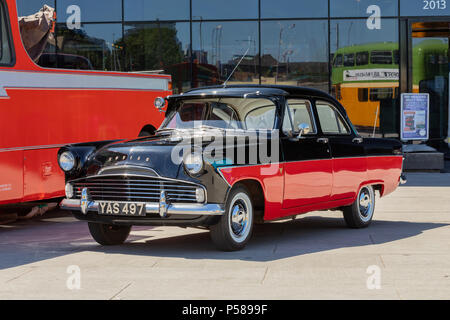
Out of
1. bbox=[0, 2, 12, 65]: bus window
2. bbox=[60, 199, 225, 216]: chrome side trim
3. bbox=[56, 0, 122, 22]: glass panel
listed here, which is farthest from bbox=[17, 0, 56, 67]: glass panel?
bbox=[56, 0, 122, 22]: glass panel

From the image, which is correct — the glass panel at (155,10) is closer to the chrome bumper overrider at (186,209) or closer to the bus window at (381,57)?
the bus window at (381,57)

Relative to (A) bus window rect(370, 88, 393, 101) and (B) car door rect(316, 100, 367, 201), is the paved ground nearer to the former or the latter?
(B) car door rect(316, 100, 367, 201)

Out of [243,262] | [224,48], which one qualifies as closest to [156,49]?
[224,48]

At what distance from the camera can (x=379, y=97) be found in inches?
806

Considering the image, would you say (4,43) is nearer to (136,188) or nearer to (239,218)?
(136,188)

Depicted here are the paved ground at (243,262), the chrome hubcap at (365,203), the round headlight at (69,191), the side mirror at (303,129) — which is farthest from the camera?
the chrome hubcap at (365,203)

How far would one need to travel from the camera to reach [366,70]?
803 inches

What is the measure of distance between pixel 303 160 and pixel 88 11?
13486mm

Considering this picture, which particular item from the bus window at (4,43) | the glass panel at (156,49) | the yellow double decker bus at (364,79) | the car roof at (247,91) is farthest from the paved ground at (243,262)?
the glass panel at (156,49)

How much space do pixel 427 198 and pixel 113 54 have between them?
10.6 m

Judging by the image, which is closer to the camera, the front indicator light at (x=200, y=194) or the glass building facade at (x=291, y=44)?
the front indicator light at (x=200, y=194)

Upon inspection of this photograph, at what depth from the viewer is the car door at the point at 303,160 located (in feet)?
28.0

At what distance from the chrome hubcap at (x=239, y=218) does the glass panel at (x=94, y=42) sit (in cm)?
1291

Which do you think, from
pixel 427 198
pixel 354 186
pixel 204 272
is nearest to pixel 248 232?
pixel 204 272
